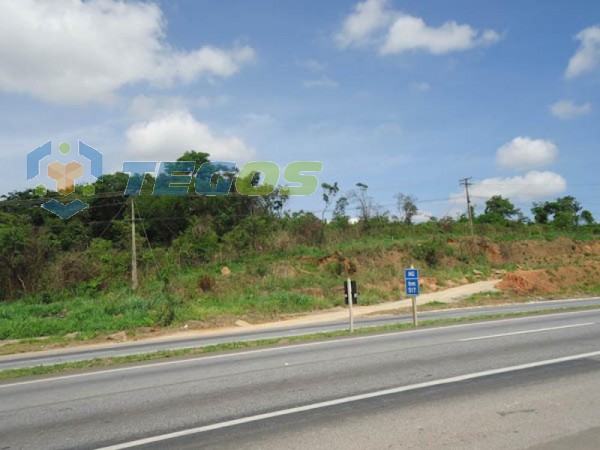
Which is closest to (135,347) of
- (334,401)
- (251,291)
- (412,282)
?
(412,282)

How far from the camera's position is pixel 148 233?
50062 mm

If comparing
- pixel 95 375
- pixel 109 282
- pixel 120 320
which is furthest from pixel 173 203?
pixel 95 375

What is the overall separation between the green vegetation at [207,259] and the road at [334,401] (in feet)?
49.5

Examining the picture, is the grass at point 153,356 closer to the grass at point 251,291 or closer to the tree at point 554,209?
the grass at point 251,291

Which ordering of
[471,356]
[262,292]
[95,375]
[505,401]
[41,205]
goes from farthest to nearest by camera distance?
[41,205]
[262,292]
[95,375]
[471,356]
[505,401]

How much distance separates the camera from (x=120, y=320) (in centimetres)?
2436

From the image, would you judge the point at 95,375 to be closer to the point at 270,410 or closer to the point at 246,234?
the point at 270,410

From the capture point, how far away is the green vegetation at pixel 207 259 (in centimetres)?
2666

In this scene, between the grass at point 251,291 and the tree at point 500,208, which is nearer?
the grass at point 251,291

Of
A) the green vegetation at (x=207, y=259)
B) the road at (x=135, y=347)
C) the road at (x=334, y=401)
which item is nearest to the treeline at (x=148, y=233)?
the green vegetation at (x=207, y=259)

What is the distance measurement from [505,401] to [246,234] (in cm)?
3750

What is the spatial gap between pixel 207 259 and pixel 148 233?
1300cm

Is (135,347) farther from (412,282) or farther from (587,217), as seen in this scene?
(587,217)

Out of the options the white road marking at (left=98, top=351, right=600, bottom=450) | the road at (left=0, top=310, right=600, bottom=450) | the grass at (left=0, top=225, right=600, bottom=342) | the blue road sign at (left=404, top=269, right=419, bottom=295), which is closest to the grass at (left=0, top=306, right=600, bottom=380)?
the road at (left=0, top=310, right=600, bottom=450)
